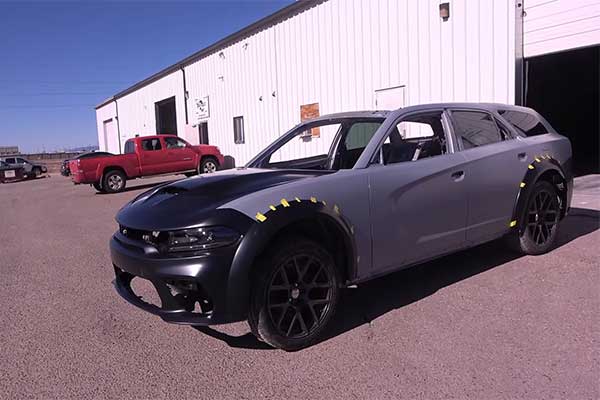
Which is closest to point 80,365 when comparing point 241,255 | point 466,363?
point 241,255

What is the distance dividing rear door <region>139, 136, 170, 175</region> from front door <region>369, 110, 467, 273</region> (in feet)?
46.9

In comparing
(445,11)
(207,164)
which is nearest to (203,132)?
(207,164)

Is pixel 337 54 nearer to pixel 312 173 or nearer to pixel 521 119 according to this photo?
pixel 521 119

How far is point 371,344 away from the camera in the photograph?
3453 mm

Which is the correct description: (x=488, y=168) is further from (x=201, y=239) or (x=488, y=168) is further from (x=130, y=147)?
(x=130, y=147)

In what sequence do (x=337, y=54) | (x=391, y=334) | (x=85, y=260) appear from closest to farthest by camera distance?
(x=391, y=334)
(x=85, y=260)
(x=337, y=54)

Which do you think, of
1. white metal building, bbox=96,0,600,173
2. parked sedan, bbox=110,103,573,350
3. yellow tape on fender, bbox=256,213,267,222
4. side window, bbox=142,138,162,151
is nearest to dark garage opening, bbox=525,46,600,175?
white metal building, bbox=96,0,600,173

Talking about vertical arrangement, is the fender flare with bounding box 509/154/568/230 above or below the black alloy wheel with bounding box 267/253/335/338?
above

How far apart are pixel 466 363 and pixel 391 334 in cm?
62

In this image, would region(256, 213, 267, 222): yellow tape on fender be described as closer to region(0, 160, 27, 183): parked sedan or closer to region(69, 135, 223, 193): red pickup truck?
region(69, 135, 223, 193): red pickup truck

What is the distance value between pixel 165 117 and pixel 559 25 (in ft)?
87.5

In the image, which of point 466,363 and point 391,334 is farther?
point 391,334

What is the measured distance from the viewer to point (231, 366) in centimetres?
323

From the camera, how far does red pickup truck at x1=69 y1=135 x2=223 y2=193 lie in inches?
648
